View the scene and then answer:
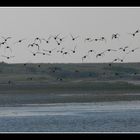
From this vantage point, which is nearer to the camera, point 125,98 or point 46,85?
point 125,98

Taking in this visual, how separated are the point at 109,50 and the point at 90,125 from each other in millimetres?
13260

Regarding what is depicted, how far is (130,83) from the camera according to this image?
4544 centimetres

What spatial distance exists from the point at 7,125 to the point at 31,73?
34.9 m

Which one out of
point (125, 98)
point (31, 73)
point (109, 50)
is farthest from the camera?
point (31, 73)

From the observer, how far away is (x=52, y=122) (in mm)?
18578

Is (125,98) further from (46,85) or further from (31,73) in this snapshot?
(31,73)
